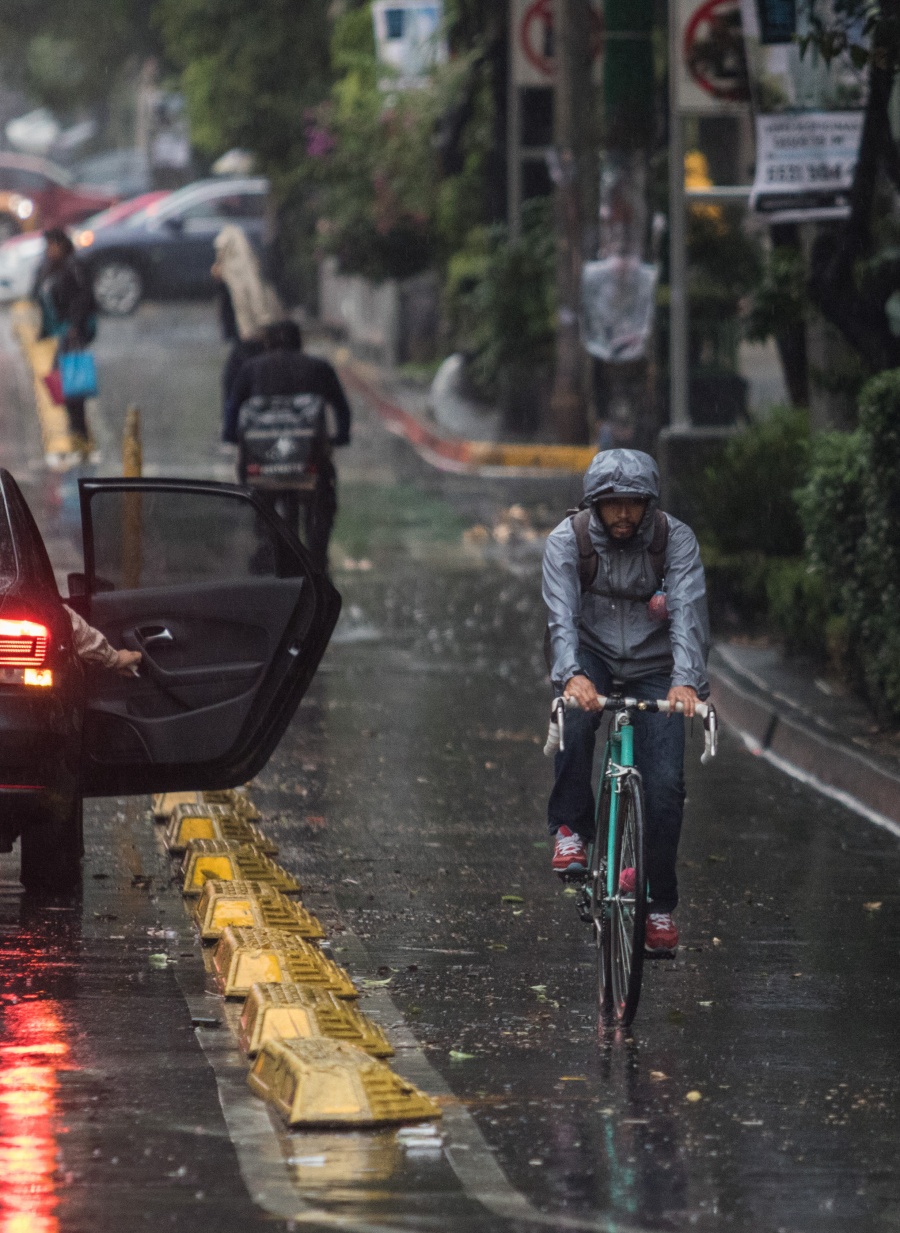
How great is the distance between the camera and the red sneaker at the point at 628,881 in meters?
7.25

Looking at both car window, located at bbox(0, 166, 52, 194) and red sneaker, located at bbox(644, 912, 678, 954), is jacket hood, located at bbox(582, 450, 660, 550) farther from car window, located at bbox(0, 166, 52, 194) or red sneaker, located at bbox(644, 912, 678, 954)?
car window, located at bbox(0, 166, 52, 194)

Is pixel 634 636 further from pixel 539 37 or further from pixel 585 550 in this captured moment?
pixel 539 37

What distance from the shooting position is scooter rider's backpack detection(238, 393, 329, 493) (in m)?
15.1

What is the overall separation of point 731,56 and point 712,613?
466cm

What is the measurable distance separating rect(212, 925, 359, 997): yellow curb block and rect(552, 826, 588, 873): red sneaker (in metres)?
0.70

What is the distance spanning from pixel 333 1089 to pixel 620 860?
153cm

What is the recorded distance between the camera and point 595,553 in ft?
25.0

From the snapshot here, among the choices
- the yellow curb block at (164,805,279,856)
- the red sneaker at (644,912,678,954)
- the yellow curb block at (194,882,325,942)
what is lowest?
the yellow curb block at (164,805,279,856)

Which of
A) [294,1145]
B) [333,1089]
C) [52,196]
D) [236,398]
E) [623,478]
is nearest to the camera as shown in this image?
[294,1145]

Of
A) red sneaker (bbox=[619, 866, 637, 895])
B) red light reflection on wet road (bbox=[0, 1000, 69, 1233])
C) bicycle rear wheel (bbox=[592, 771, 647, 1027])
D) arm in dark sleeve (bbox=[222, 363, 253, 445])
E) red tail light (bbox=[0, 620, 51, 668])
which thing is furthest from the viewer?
arm in dark sleeve (bbox=[222, 363, 253, 445])

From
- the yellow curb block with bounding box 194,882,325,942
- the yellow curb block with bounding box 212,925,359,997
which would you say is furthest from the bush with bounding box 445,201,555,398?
the yellow curb block with bounding box 212,925,359,997

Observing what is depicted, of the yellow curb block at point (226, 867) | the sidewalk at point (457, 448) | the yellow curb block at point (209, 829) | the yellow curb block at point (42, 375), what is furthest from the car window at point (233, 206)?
the yellow curb block at point (226, 867)

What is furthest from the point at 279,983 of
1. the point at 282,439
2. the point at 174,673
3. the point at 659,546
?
the point at 282,439

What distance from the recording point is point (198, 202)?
41406 mm
